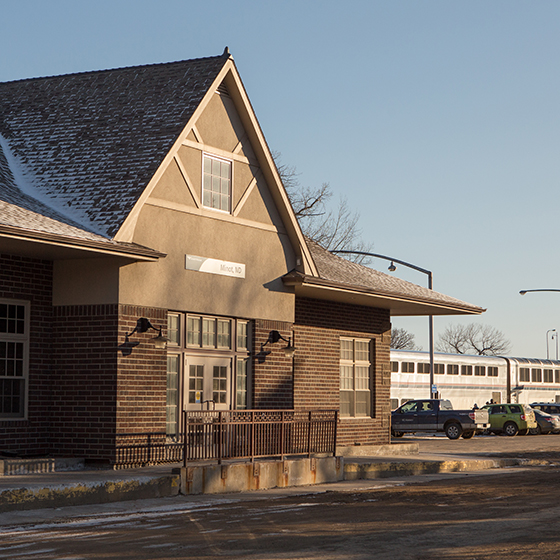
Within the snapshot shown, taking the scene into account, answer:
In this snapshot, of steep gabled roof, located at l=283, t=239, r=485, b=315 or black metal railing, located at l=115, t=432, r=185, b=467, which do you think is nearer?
black metal railing, located at l=115, t=432, r=185, b=467

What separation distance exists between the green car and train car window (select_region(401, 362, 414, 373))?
458cm

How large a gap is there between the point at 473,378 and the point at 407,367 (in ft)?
24.1

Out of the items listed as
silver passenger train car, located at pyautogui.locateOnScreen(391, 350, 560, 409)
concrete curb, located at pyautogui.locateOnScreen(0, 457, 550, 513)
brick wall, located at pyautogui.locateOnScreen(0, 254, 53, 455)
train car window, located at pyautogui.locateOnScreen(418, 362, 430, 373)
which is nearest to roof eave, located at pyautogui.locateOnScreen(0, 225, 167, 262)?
brick wall, located at pyautogui.locateOnScreen(0, 254, 53, 455)

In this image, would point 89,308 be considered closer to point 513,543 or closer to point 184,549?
point 184,549

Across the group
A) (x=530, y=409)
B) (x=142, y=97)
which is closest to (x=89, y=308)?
(x=142, y=97)

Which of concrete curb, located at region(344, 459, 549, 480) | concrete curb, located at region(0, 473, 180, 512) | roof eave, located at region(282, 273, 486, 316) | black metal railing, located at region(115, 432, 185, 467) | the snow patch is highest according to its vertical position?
the snow patch

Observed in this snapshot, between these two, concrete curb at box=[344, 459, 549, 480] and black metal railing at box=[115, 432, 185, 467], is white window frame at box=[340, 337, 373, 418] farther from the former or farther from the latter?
black metal railing at box=[115, 432, 185, 467]

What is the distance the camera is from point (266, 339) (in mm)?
20234

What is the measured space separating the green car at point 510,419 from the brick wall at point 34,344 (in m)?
30.2

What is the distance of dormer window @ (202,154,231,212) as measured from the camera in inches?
738

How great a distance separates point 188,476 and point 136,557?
6051 mm

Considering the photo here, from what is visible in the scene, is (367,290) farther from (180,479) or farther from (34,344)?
(180,479)

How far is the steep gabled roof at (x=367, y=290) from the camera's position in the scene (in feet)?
68.4

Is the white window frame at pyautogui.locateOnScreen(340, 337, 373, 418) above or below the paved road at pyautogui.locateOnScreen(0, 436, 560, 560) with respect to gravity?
above
